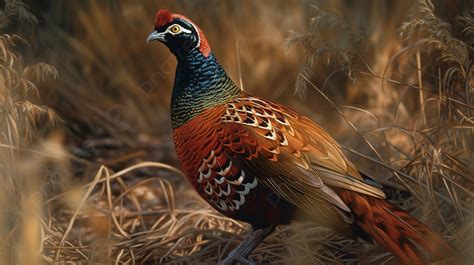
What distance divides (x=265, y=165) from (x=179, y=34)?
701 mm

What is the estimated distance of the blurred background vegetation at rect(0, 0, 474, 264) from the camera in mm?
3602

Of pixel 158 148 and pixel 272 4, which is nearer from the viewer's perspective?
pixel 158 148

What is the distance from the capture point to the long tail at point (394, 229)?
320 cm

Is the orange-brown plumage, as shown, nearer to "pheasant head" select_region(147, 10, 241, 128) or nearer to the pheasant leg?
"pheasant head" select_region(147, 10, 241, 128)

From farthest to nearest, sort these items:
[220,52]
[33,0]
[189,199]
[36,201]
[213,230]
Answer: [220,52] → [33,0] → [189,199] → [213,230] → [36,201]

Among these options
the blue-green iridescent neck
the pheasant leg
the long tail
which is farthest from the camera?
the pheasant leg

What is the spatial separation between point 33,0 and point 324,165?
128 inches

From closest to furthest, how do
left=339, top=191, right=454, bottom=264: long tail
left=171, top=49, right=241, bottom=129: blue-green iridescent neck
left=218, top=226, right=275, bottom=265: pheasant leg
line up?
left=339, top=191, right=454, bottom=264: long tail
left=171, top=49, right=241, bottom=129: blue-green iridescent neck
left=218, top=226, right=275, bottom=265: pheasant leg

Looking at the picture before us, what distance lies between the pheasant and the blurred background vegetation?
20 cm

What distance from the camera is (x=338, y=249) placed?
381cm

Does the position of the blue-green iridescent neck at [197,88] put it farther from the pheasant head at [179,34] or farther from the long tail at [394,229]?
the long tail at [394,229]

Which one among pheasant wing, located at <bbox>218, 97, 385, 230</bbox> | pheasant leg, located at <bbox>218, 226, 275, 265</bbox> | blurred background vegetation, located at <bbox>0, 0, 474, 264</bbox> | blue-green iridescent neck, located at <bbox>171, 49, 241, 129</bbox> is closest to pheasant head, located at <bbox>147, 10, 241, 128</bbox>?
blue-green iridescent neck, located at <bbox>171, 49, 241, 129</bbox>

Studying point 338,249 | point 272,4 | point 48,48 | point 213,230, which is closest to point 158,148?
point 48,48

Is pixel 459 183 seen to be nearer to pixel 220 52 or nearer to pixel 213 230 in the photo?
pixel 213 230
